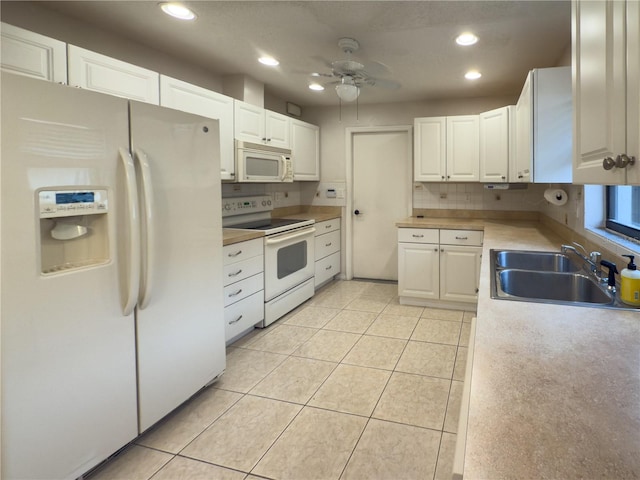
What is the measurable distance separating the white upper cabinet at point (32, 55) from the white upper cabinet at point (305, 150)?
256 cm

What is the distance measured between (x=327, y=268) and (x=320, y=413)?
9.05 ft

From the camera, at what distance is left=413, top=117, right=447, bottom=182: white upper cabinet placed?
4352 mm

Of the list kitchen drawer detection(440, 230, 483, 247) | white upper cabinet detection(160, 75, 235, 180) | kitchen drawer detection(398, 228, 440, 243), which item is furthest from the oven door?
kitchen drawer detection(440, 230, 483, 247)

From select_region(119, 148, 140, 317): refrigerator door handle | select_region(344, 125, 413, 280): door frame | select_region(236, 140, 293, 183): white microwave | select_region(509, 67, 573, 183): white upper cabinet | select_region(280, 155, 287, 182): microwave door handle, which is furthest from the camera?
select_region(344, 125, 413, 280): door frame

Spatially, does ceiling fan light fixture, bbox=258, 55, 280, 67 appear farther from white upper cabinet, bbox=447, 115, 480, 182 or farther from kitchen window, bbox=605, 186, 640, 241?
kitchen window, bbox=605, 186, 640, 241

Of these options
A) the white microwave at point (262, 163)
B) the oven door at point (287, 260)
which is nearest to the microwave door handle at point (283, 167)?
the white microwave at point (262, 163)

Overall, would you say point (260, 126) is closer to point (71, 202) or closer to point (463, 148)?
point (463, 148)

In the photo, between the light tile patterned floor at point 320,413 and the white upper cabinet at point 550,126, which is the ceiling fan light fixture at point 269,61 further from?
the light tile patterned floor at point 320,413

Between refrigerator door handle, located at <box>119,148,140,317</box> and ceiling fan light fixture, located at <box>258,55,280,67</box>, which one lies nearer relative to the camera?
refrigerator door handle, located at <box>119,148,140,317</box>

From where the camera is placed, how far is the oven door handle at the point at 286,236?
11.4ft

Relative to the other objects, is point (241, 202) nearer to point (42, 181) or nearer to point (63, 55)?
point (63, 55)

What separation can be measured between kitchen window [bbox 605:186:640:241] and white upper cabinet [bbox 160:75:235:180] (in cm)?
253

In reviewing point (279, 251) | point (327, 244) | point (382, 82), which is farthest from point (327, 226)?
point (382, 82)

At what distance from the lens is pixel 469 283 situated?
13.0ft
